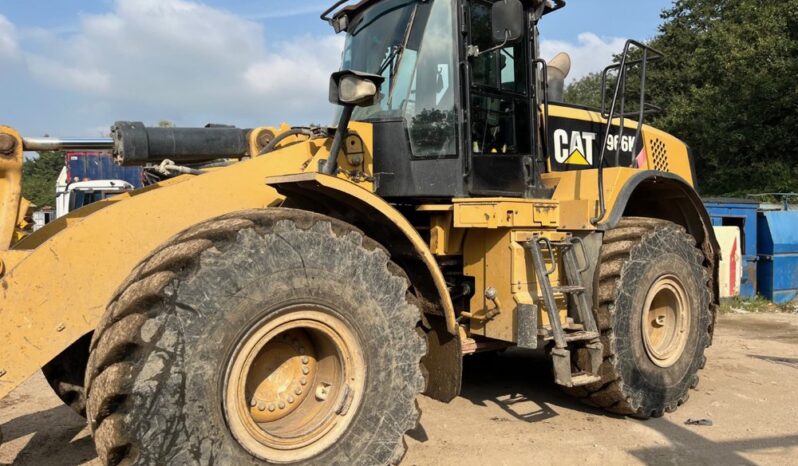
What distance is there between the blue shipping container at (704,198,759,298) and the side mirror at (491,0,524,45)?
8126 mm

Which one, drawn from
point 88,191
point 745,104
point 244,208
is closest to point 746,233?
point 244,208

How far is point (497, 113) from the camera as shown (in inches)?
170

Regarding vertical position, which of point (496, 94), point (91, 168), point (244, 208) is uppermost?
point (91, 168)

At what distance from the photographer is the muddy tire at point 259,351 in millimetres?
2498

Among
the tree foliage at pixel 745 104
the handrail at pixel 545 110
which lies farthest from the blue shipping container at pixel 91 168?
the tree foliage at pixel 745 104

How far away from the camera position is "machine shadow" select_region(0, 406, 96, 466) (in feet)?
13.1

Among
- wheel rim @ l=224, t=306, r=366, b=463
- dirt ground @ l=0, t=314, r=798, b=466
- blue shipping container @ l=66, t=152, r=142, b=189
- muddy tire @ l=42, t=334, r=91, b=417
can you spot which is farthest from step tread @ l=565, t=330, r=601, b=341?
blue shipping container @ l=66, t=152, r=142, b=189

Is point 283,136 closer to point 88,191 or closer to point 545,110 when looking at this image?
point 545,110

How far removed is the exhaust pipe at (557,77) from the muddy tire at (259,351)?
285 centimetres

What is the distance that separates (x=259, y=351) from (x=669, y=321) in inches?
141

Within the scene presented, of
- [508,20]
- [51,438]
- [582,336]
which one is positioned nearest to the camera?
[508,20]

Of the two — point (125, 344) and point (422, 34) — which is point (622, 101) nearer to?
point (422, 34)

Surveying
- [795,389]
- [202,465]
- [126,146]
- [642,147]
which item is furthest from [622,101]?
[202,465]

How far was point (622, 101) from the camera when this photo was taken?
4.83 metres
